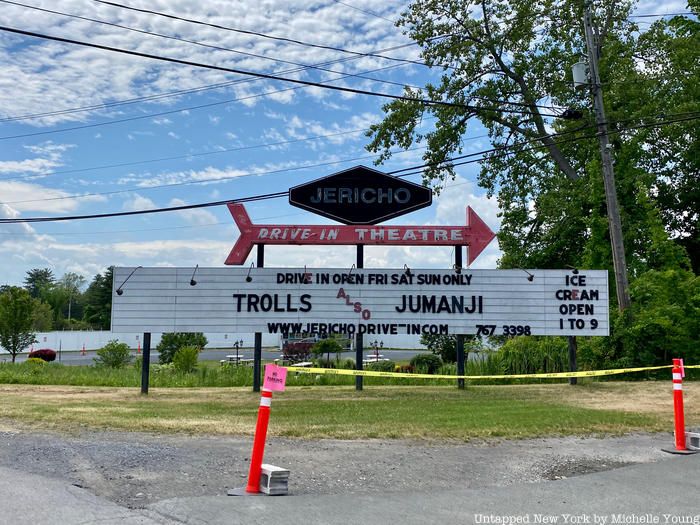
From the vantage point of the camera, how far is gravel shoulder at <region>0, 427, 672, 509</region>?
6.62 meters

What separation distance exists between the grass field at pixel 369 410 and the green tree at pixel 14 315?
20.1 metres

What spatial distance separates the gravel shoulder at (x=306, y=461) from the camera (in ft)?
21.7

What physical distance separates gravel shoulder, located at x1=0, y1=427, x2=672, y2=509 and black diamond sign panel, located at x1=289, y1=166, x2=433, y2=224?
8.64 m

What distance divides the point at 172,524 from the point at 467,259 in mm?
12320

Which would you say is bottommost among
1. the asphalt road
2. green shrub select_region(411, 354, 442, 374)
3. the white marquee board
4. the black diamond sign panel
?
the asphalt road

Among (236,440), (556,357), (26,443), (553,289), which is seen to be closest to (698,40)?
(556,357)

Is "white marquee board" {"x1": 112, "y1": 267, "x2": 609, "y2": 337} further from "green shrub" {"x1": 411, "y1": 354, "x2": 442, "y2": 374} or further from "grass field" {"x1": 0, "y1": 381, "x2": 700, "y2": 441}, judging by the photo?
"green shrub" {"x1": 411, "y1": 354, "x2": 442, "y2": 374}

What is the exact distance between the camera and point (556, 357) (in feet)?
70.3

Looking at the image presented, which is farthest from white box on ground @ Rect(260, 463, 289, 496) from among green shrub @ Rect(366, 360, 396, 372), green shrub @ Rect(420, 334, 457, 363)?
green shrub @ Rect(420, 334, 457, 363)

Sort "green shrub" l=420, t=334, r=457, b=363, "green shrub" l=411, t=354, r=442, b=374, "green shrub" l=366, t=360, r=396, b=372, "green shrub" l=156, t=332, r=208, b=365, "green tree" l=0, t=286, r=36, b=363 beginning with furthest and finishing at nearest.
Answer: "green tree" l=0, t=286, r=36, b=363 < "green shrub" l=156, t=332, r=208, b=365 < "green shrub" l=420, t=334, r=457, b=363 < "green shrub" l=366, t=360, r=396, b=372 < "green shrub" l=411, t=354, r=442, b=374

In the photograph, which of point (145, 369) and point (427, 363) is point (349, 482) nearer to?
point (145, 369)

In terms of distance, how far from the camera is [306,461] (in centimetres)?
774

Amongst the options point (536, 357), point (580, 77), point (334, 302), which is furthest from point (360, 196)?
point (580, 77)

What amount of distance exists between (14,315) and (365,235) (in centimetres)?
2675
